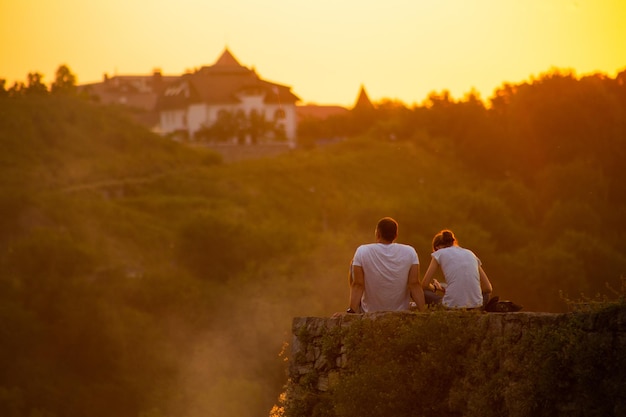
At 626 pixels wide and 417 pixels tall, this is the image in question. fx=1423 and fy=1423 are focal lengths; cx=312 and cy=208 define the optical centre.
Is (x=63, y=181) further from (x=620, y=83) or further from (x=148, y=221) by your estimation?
(x=620, y=83)

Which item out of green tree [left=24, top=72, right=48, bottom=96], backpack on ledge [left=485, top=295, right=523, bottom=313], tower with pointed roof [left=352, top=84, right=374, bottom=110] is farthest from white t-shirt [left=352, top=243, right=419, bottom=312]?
tower with pointed roof [left=352, top=84, right=374, bottom=110]

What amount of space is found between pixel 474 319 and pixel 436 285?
2.43 metres

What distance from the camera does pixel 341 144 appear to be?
294 ft

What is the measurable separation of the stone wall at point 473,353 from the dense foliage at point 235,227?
30.2 metres

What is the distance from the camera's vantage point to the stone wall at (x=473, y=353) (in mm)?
8594

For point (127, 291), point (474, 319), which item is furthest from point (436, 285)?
point (127, 291)

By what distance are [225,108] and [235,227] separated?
3133 cm

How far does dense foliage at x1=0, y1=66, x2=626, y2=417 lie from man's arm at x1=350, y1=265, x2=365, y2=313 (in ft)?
100

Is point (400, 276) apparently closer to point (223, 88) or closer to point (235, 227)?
point (235, 227)

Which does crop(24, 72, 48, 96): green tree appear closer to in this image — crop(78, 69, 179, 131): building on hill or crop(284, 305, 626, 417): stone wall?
crop(78, 69, 179, 131): building on hill

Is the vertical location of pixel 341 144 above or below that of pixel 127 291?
above

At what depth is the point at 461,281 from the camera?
12.1 meters

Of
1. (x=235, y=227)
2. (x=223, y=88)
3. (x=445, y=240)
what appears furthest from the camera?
(x=223, y=88)

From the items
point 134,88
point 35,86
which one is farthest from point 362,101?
point 35,86
